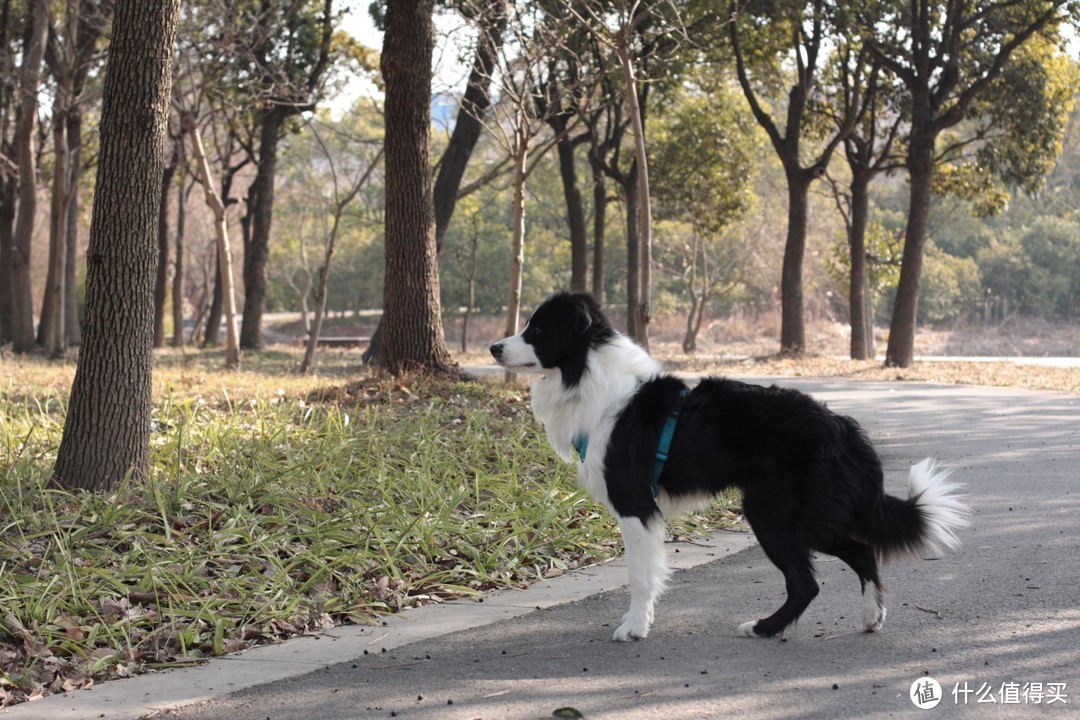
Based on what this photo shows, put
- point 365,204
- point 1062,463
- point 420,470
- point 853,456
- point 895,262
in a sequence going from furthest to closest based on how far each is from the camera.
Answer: point 365,204, point 895,262, point 1062,463, point 420,470, point 853,456

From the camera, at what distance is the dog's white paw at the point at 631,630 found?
16.8 ft

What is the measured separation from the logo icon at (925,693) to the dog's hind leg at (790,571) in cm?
68

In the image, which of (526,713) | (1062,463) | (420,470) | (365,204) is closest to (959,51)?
(1062,463)

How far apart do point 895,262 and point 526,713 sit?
3078 cm

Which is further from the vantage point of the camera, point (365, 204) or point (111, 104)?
point (365, 204)

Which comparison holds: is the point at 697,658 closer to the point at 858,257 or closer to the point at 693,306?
the point at 858,257

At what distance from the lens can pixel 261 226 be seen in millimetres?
28406

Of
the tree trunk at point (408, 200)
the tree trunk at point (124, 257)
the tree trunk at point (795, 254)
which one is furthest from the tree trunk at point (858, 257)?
the tree trunk at point (124, 257)

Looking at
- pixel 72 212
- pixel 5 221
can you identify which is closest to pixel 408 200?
pixel 72 212

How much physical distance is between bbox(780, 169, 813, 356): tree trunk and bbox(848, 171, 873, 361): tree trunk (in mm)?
1609

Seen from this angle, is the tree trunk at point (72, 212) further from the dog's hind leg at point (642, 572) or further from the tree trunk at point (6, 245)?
the dog's hind leg at point (642, 572)

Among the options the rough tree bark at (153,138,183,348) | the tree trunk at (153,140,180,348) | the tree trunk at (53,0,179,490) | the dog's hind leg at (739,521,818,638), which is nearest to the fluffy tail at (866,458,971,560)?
the dog's hind leg at (739,521,818,638)

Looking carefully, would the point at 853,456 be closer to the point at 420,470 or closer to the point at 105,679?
the point at 105,679

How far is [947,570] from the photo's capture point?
629 cm
